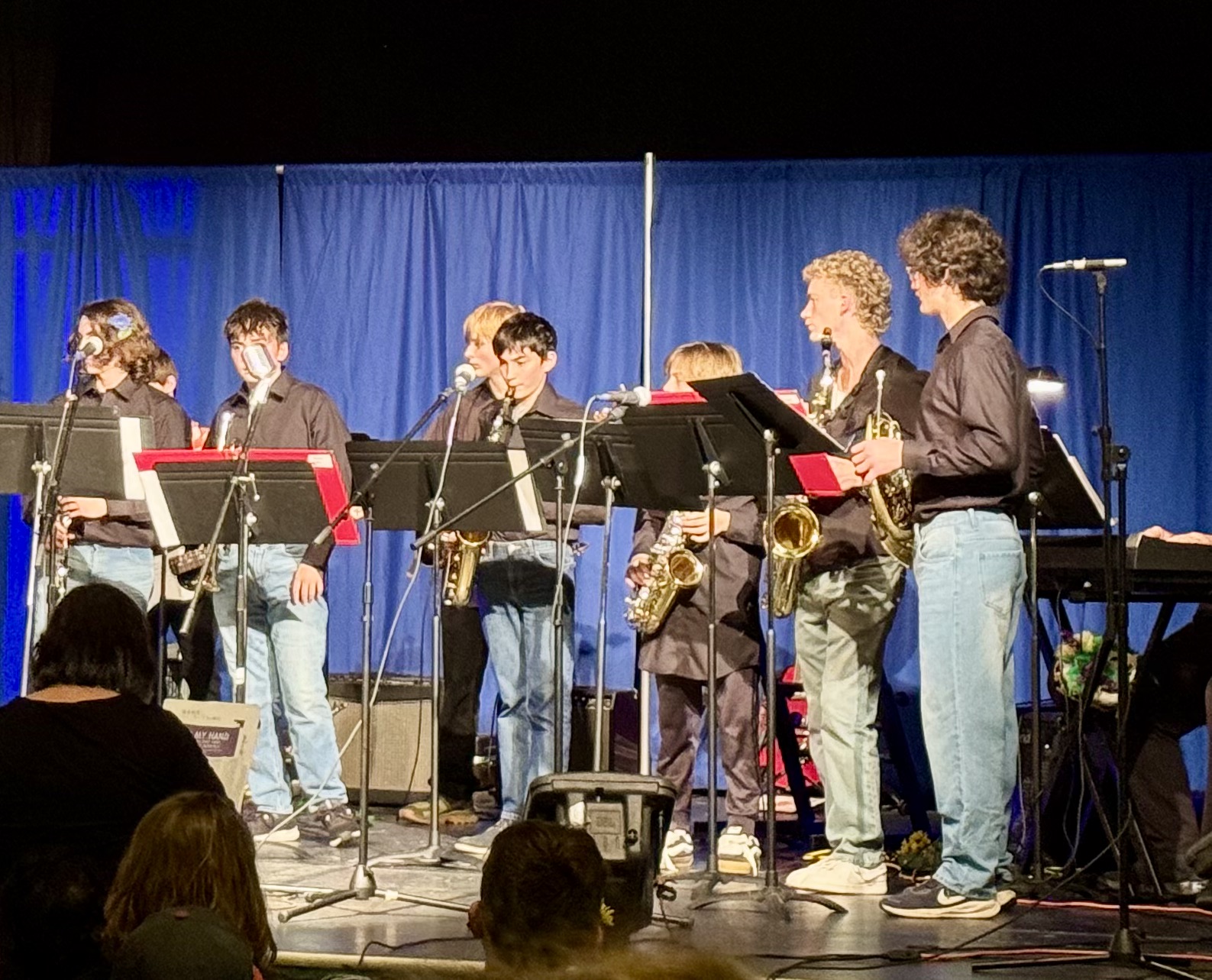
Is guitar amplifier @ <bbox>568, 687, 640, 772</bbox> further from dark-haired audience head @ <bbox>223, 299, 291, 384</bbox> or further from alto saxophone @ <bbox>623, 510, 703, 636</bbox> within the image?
dark-haired audience head @ <bbox>223, 299, 291, 384</bbox>

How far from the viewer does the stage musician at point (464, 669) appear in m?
7.42

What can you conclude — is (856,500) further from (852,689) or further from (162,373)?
(162,373)

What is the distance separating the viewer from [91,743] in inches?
143

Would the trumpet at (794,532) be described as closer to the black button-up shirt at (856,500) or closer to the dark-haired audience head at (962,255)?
the black button-up shirt at (856,500)

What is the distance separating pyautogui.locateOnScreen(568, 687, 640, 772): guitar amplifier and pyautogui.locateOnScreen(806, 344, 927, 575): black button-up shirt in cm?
177

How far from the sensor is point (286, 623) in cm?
684

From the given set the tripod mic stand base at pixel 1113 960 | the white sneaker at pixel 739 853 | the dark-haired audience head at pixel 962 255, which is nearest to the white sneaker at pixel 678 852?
the white sneaker at pixel 739 853

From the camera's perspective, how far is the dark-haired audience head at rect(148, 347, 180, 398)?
25.0 feet

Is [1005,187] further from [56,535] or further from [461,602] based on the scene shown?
[56,535]

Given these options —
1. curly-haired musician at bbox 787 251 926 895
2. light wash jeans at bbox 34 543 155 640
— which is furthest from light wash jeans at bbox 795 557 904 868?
light wash jeans at bbox 34 543 155 640

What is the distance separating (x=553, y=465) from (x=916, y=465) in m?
1.28

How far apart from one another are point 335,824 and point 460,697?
118cm

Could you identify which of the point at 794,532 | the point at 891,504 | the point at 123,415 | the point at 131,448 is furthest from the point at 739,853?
the point at 123,415

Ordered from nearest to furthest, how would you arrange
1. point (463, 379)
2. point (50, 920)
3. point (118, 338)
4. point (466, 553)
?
point (50, 920) < point (463, 379) < point (118, 338) < point (466, 553)
